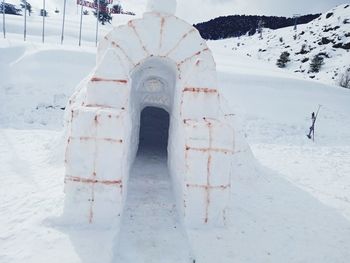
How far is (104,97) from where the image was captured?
5184mm

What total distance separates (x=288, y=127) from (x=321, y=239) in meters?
9.22

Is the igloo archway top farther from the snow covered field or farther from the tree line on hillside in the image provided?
the tree line on hillside

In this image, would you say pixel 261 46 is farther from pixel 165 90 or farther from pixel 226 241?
pixel 226 241

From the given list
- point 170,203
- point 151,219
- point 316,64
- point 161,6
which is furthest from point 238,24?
point 151,219

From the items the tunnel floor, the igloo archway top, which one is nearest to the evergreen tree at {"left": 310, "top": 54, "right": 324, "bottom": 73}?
the tunnel floor

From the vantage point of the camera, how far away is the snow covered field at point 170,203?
4523 mm

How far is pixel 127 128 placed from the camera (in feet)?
17.8

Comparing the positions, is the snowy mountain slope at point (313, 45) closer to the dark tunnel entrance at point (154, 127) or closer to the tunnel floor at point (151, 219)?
the dark tunnel entrance at point (154, 127)

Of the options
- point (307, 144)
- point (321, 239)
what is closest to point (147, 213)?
point (321, 239)

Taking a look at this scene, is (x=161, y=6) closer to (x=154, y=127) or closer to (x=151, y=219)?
(x=151, y=219)

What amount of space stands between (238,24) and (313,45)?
934 inches

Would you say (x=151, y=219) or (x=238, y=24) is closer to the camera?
(x=151, y=219)

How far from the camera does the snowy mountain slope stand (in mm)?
28805

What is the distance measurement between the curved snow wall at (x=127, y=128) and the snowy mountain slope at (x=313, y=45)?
22868 mm
